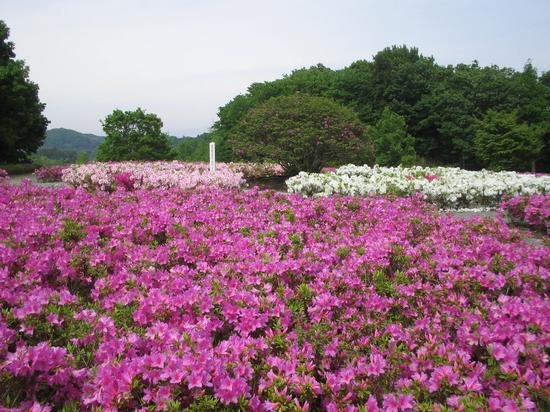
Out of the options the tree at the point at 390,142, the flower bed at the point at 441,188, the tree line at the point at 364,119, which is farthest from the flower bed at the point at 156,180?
the tree at the point at 390,142

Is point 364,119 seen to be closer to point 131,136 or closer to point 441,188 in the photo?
point 131,136

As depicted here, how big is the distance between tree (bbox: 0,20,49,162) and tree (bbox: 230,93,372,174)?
16.5m

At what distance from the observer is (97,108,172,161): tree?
30.0 meters

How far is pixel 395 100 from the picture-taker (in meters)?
42.6

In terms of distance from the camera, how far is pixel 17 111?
28.5 meters

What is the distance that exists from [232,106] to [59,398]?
45.3 meters

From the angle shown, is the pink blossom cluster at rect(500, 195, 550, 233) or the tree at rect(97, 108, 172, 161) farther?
the tree at rect(97, 108, 172, 161)

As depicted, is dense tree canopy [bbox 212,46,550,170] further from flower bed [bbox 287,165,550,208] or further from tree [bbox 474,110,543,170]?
flower bed [bbox 287,165,550,208]

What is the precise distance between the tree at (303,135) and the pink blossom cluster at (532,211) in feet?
29.8

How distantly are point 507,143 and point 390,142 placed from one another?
8.57m

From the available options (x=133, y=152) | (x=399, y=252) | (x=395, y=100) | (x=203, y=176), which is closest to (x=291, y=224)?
(x=399, y=252)

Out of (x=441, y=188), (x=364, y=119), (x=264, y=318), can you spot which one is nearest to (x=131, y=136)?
(x=364, y=119)

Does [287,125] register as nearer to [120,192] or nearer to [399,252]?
[120,192]

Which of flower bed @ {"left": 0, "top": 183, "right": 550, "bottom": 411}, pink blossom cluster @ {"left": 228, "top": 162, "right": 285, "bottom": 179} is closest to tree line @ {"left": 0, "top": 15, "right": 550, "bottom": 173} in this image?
pink blossom cluster @ {"left": 228, "top": 162, "right": 285, "bottom": 179}
